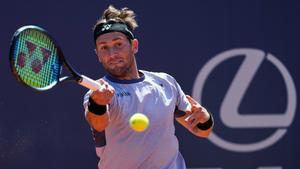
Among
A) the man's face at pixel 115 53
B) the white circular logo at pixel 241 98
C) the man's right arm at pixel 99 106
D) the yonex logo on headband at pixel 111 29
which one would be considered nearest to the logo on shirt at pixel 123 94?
the man's face at pixel 115 53

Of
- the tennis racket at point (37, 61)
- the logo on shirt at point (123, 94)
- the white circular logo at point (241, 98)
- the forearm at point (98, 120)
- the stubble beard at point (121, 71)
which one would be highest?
the tennis racket at point (37, 61)

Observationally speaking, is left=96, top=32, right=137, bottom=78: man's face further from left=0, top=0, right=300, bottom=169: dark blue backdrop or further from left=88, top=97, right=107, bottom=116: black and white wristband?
left=0, top=0, right=300, bottom=169: dark blue backdrop

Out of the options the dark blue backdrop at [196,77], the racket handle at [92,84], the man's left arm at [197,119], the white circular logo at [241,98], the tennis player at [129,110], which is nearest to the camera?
the racket handle at [92,84]

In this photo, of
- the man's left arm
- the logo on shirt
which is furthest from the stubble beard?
the man's left arm

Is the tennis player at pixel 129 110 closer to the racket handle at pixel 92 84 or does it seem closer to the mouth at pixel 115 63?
the mouth at pixel 115 63

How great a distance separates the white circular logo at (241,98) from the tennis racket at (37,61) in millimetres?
2337

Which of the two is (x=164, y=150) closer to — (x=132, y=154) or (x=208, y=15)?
(x=132, y=154)

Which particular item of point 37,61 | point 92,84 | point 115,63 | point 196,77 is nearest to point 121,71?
point 115,63

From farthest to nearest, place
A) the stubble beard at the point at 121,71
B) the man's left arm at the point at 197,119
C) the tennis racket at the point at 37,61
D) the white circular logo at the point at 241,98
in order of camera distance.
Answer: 1. the white circular logo at the point at 241,98
2. the man's left arm at the point at 197,119
3. the stubble beard at the point at 121,71
4. the tennis racket at the point at 37,61

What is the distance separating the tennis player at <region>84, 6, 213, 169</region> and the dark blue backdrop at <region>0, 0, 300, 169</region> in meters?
1.64

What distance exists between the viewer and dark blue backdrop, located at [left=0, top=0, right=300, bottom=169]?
563 cm

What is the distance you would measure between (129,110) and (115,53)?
333mm

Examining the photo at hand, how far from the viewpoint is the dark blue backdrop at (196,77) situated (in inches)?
222

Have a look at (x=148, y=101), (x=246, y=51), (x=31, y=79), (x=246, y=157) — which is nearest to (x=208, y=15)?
(x=246, y=51)
